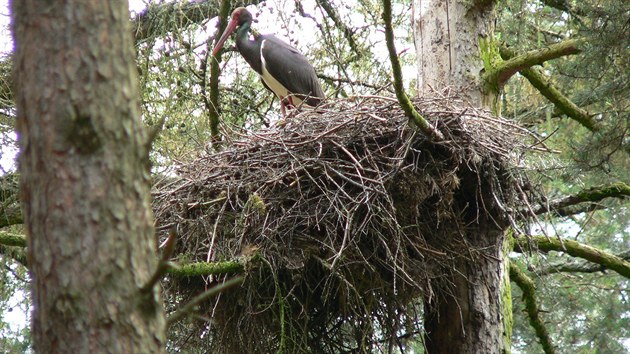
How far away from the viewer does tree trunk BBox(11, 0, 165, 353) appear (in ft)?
6.38

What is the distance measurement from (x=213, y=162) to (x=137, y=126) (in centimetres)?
283

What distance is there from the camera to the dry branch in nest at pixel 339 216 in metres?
4.33

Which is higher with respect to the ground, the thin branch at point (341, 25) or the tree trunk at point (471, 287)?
the thin branch at point (341, 25)

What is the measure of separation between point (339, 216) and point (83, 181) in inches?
91.3

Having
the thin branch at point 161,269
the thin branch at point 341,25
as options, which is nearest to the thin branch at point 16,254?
the thin branch at point 341,25

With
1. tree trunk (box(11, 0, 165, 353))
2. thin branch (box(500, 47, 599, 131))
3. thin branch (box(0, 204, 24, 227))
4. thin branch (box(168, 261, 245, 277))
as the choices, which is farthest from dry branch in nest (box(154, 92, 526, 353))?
tree trunk (box(11, 0, 165, 353))

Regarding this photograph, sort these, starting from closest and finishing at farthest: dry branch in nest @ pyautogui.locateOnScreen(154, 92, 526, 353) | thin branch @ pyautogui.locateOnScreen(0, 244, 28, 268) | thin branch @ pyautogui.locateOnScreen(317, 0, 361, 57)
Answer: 1. dry branch in nest @ pyautogui.locateOnScreen(154, 92, 526, 353)
2. thin branch @ pyautogui.locateOnScreen(0, 244, 28, 268)
3. thin branch @ pyautogui.locateOnScreen(317, 0, 361, 57)

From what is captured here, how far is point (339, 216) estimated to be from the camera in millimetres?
4211

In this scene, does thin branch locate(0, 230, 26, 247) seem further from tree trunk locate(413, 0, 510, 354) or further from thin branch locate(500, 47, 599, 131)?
thin branch locate(500, 47, 599, 131)

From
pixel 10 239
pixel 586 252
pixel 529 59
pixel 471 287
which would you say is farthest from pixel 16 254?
pixel 586 252

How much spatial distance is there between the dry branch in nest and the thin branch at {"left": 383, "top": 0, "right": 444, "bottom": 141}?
0.39 ft

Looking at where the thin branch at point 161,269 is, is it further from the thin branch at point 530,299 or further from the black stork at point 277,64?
the black stork at point 277,64

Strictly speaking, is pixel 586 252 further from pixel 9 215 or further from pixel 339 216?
pixel 9 215

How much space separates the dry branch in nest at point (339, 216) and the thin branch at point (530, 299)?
1154mm
